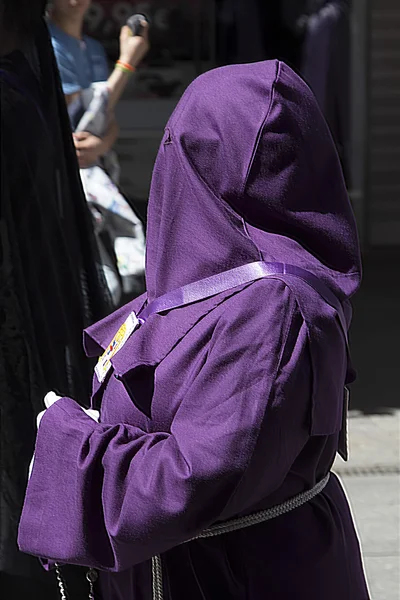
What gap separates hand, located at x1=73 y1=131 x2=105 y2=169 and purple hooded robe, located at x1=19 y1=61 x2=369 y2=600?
242cm

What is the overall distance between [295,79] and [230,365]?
0.53 metres

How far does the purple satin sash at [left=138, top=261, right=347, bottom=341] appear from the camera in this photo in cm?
172

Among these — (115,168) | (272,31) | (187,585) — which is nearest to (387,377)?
(115,168)

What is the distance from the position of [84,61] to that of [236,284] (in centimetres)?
345

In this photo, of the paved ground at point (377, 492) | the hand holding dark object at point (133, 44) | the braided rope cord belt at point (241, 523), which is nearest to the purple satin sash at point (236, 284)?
the braided rope cord belt at point (241, 523)

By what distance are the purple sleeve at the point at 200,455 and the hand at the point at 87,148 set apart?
105 inches

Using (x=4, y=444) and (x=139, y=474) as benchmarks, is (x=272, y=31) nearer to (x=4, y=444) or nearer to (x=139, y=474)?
(x=4, y=444)

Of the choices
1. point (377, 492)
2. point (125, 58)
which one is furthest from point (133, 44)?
point (377, 492)

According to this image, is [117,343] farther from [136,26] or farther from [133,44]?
[136,26]

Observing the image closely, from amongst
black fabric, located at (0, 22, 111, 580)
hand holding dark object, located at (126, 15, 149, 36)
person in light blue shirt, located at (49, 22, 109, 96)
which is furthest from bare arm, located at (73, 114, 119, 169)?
black fabric, located at (0, 22, 111, 580)

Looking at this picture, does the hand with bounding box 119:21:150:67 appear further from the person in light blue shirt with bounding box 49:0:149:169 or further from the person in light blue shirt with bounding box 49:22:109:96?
the person in light blue shirt with bounding box 49:22:109:96

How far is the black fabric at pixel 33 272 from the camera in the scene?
9.71 feet

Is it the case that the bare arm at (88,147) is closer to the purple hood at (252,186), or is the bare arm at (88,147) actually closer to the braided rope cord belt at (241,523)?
the purple hood at (252,186)

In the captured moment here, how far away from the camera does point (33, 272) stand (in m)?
3.02
